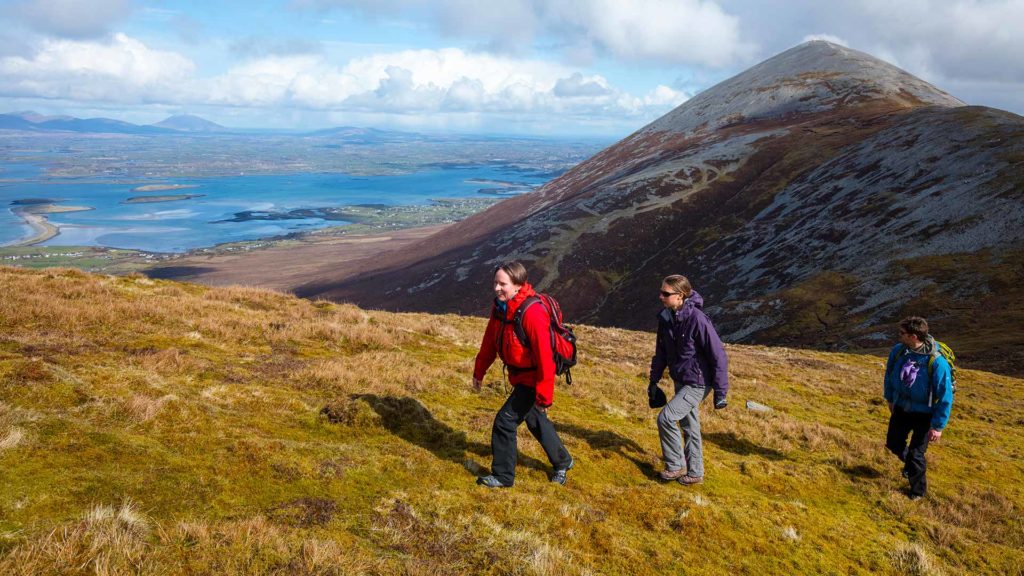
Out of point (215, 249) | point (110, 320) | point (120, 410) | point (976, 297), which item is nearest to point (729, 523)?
point (120, 410)

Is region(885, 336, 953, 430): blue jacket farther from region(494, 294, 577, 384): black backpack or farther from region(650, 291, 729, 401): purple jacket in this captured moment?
region(494, 294, 577, 384): black backpack

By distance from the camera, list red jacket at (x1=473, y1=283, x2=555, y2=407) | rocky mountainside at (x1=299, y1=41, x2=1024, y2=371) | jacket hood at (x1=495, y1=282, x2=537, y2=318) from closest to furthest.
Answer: red jacket at (x1=473, y1=283, x2=555, y2=407) → jacket hood at (x1=495, y1=282, x2=537, y2=318) → rocky mountainside at (x1=299, y1=41, x2=1024, y2=371)

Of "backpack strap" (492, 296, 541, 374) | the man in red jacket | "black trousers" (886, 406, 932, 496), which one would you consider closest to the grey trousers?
the man in red jacket

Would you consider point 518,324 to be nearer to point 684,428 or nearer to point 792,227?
point 684,428

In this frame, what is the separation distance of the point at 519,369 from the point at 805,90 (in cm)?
16237

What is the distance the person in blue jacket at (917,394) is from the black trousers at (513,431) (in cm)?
644

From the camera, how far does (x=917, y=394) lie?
9.71 meters

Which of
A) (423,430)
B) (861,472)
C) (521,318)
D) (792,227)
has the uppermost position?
(521,318)

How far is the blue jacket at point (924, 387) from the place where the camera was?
9359mm

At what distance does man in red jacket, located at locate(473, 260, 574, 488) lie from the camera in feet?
24.7

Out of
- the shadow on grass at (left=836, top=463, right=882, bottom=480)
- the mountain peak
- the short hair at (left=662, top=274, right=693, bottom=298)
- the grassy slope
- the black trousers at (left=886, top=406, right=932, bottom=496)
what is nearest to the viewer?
the grassy slope

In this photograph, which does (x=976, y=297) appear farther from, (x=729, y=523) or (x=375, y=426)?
(x=375, y=426)

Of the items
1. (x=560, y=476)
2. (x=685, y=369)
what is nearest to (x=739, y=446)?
(x=685, y=369)

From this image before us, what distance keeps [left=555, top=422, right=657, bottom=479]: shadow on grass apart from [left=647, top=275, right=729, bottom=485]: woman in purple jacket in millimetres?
556
